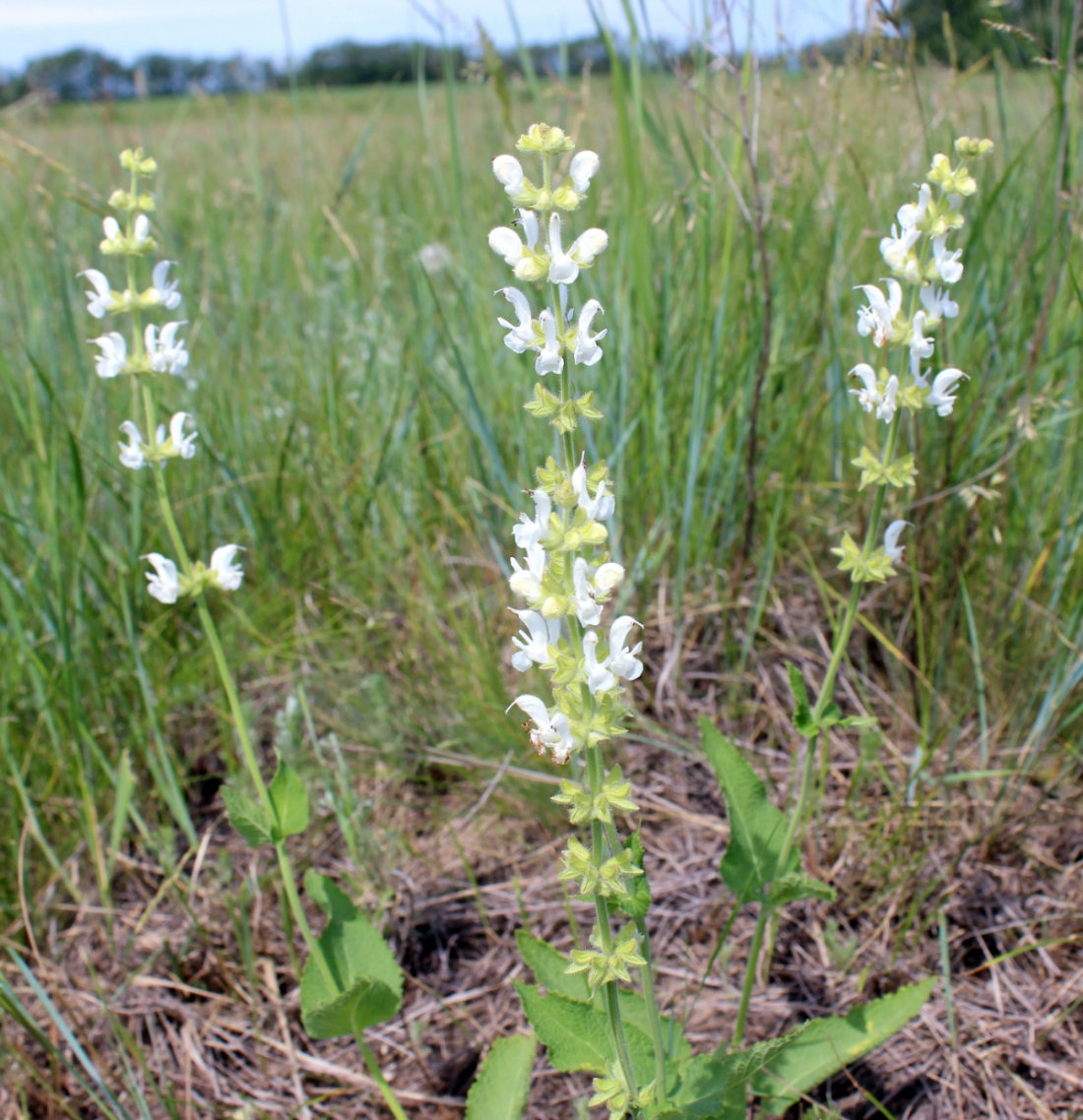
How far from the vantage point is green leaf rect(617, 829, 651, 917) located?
1.29m

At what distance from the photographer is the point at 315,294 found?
13.8 ft

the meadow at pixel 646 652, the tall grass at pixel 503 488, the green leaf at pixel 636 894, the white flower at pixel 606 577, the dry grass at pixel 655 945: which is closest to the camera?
the white flower at pixel 606 577

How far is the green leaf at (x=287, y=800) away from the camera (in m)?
1.79

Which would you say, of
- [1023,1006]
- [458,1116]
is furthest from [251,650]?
[1023,1006]

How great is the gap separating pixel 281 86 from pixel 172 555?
24.0 ft

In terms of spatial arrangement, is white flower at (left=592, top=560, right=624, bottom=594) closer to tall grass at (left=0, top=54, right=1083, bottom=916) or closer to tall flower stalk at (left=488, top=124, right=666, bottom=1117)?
tall flower stalk at (left=488, top=124, right=666, bottom=1117)

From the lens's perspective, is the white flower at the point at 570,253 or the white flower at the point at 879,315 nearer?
the white flower at the point at 570,253

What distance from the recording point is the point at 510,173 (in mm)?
1234

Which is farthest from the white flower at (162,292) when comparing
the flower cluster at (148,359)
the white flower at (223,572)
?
the white flower at (223,572)

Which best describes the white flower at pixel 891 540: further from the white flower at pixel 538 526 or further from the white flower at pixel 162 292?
the white flower at pixel 162 292

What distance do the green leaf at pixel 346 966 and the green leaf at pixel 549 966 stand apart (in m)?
0.28

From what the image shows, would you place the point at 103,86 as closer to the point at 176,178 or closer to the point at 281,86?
the point at 176,178

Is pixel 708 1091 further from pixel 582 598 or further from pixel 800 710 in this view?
pixel 582 598

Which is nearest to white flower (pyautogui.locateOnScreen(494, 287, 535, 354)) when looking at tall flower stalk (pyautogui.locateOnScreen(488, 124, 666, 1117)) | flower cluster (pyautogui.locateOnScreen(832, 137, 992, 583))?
tall flower stalk (pyautogui.locateOnScreen(488, 124, 666, 1117))
